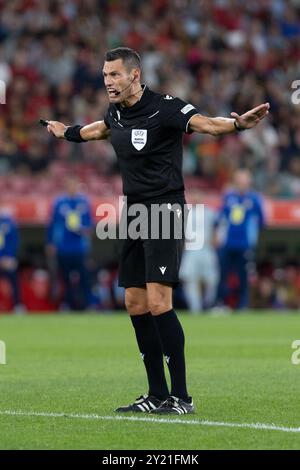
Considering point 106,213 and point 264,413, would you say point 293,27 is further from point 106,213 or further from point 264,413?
point 264,413

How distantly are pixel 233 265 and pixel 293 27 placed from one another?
318 inches

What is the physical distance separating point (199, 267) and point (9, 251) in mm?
3628

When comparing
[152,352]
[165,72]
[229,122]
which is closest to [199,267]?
[165,72]

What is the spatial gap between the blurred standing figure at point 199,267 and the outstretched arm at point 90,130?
13.2 meters

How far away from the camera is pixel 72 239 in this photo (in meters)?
22.1

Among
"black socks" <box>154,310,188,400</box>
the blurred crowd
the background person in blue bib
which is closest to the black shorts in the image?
"black socks" <box>154,310,188,400</box>

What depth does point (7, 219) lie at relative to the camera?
21609 mm

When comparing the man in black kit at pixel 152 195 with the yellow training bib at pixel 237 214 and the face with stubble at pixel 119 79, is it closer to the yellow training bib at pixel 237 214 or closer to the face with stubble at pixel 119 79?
the face with stubble at pixel 119 79

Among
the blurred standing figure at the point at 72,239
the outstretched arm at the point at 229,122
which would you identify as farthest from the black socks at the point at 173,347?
the blurred standing figure at the point at 72,239

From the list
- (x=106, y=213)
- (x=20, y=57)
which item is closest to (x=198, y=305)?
(x=106, y=213)

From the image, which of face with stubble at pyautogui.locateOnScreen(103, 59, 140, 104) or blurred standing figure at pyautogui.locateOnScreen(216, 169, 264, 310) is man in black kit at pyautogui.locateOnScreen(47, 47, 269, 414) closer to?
face with stubble at pyautogui.locateOnScreen(103, 59, 140, 104)

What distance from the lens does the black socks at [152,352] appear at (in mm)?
8164

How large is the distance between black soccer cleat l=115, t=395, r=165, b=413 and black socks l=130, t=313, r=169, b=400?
1.8 inches

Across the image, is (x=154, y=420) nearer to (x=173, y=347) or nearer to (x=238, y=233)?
(x=173, y=347)
